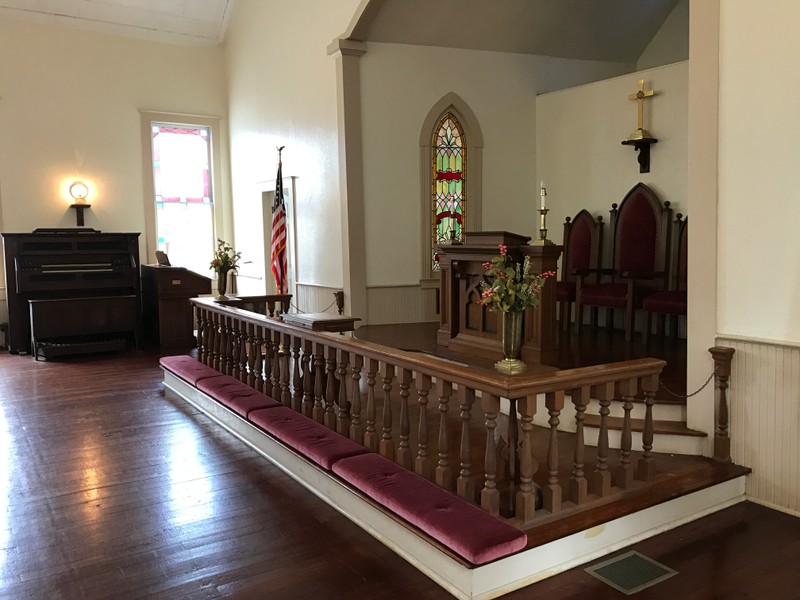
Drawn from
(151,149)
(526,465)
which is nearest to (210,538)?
(526,465)

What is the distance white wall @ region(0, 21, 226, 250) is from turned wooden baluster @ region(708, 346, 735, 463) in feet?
26.9

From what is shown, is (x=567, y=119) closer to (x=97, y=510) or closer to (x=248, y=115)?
(x=248, y=115)

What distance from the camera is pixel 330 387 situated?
4.07 meters

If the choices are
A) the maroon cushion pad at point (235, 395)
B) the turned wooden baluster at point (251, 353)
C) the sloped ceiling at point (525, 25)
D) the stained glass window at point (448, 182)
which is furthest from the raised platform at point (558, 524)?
the sloped ceiling at point (525, 25)

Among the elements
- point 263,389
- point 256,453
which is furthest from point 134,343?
point 256,453

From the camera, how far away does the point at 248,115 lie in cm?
966

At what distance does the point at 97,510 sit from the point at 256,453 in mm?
1064

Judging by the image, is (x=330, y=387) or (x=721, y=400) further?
(x=330, y=387)

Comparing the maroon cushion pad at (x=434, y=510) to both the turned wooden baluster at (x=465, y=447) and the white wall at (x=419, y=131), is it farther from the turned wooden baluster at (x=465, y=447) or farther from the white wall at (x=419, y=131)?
the white wall at (x=419, y=131)

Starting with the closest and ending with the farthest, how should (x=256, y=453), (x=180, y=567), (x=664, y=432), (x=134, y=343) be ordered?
(x=180, y=567), (x=664, y=432), (x=256, y=453), (x=134, y=343)

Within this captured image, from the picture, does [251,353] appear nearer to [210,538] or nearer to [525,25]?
[210,538]

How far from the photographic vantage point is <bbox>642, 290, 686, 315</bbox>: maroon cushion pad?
5.70 metres

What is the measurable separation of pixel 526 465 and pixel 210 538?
1.47 m

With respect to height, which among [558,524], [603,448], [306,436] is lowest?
[558,524]
